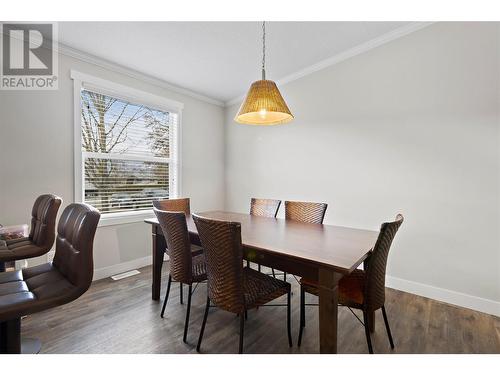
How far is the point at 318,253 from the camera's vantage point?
1.35 metres

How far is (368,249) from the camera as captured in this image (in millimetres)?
1455

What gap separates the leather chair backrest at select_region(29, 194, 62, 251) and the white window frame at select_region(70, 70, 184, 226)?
2.70 ft

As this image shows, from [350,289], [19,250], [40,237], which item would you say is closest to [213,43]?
[40,237]

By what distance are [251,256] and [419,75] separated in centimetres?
245

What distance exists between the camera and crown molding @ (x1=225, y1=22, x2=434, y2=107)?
2.44m

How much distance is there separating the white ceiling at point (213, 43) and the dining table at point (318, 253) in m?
1.86

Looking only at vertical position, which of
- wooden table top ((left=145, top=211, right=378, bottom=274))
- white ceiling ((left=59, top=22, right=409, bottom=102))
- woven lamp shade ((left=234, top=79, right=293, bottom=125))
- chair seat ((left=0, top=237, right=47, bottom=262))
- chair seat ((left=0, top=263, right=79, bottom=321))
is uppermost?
white ceiling ((left=59, top=22, right=409, bottom=102))

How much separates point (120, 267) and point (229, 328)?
1.78 meters

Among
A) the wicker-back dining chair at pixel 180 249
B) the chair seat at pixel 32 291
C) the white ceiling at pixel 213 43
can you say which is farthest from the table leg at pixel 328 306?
the white ceiling at pixel 213 43

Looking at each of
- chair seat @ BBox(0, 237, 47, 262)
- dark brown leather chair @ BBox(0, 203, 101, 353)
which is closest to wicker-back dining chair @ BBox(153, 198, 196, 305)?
chair seat @ BBox(0, 237, 47, 262)

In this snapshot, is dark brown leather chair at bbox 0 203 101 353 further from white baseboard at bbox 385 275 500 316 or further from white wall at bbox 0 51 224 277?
white baseboard at bbox 385 275 500 316

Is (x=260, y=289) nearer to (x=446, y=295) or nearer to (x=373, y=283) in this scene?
(x=373, y=283)
